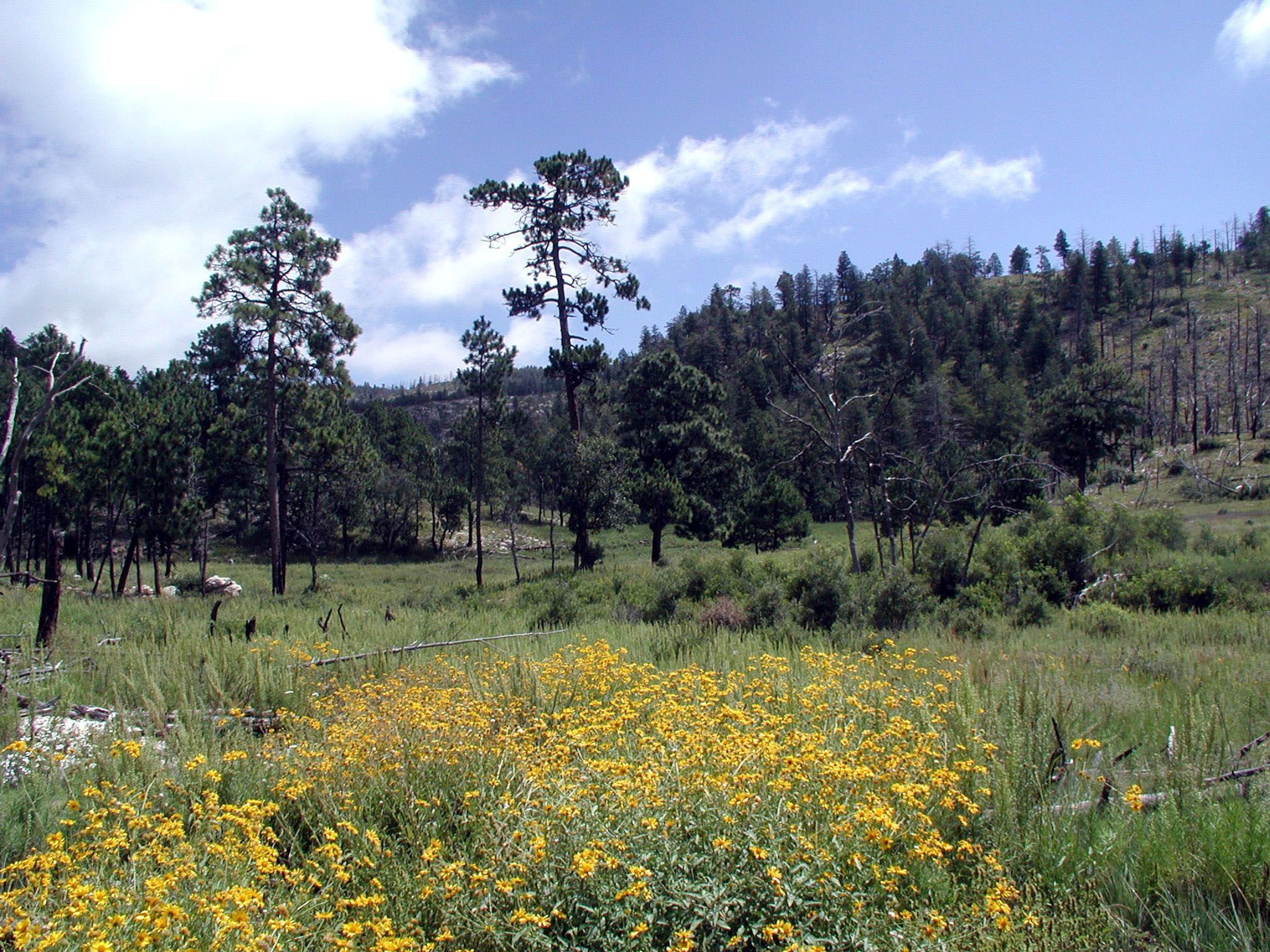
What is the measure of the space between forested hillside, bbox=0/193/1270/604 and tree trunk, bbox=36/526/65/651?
1.10 ft

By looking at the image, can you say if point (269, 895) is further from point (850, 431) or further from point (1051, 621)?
point (850, 431)

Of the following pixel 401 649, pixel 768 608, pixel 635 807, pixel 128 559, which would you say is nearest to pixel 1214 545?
pixel 768 608

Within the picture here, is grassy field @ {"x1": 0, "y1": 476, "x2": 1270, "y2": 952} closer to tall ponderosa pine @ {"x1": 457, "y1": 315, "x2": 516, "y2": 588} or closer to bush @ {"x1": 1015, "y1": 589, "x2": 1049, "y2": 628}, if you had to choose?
bush @ {"x1": 1015, "y1": 589, "x2": 1049, "y2": 628}

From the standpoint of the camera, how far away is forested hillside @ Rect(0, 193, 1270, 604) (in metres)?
16.9

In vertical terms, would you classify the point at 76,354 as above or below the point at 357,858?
above

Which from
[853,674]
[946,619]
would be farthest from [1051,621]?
[853,674]

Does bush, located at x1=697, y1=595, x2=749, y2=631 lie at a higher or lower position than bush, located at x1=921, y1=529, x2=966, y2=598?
lower

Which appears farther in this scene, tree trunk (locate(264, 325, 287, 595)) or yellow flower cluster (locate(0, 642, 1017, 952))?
tree trunk (locate(264, 325, 287, 595))

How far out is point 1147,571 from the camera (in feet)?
49.8

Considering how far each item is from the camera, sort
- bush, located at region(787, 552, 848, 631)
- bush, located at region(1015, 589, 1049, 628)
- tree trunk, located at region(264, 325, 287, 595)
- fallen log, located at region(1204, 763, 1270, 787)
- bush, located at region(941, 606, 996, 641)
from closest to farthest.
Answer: fallen log, located at region(1204, 763, 1270, 787) < bush, located at region(941, 606, 996, 641) < bush, located at region(787, 552, 848, 631) < bush, located at region(1015, 589, 1049, 628) < tree trunk, located at region(264, 325, 287, 595)

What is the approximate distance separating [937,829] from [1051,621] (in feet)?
34.6

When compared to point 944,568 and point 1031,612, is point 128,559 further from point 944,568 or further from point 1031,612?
point 1031,612

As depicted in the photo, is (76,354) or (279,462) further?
(279,462)

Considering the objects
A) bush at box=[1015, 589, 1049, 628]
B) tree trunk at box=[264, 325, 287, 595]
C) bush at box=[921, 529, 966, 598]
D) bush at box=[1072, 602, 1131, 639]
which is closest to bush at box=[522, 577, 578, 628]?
bush at box=[921, 529, 966, 598]
